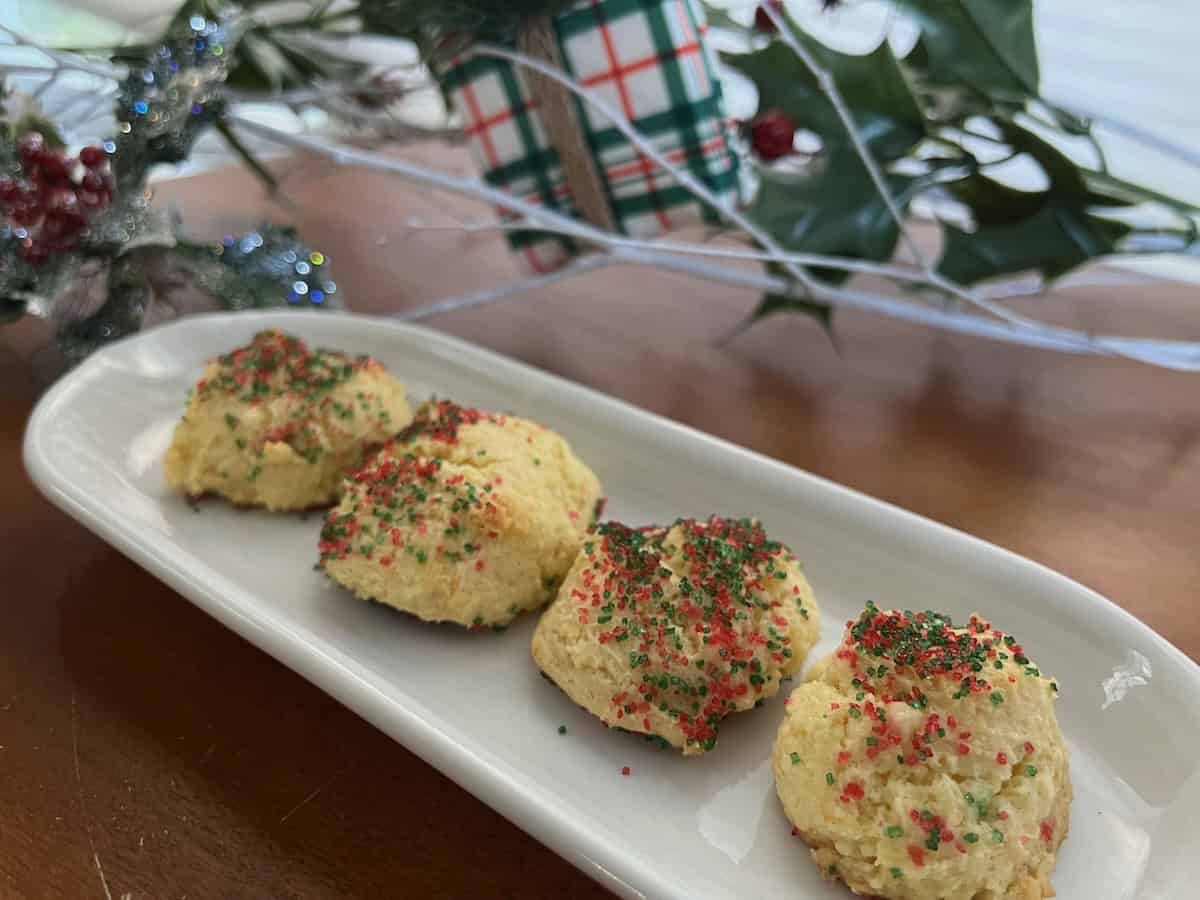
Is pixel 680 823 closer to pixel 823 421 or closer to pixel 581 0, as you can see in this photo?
pixel 823 421

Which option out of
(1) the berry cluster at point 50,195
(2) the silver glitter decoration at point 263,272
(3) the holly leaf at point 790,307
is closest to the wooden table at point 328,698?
(3) the holly leaf at point 790,307

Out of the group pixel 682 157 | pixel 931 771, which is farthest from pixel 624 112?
pixel 931 771

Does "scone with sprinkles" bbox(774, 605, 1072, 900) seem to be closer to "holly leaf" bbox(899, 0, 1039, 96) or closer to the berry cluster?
"holly leaf" bbox(899, 0, 1039, 96)

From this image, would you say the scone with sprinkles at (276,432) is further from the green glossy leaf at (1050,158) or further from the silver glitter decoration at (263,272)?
the green glossy leaf at (1050,158)

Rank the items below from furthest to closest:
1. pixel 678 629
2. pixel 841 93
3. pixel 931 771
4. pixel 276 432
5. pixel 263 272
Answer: pixel 263 272 < pixel 841 93 < pixel 276 432 < pixel 678 629 < pixel 931 771

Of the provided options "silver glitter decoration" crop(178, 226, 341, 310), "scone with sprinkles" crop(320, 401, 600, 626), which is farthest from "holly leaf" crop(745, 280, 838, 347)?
"silver glitter decoration" crop(178, 226, 341, 310)

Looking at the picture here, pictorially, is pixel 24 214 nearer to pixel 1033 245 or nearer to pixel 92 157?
pixel 92 157
